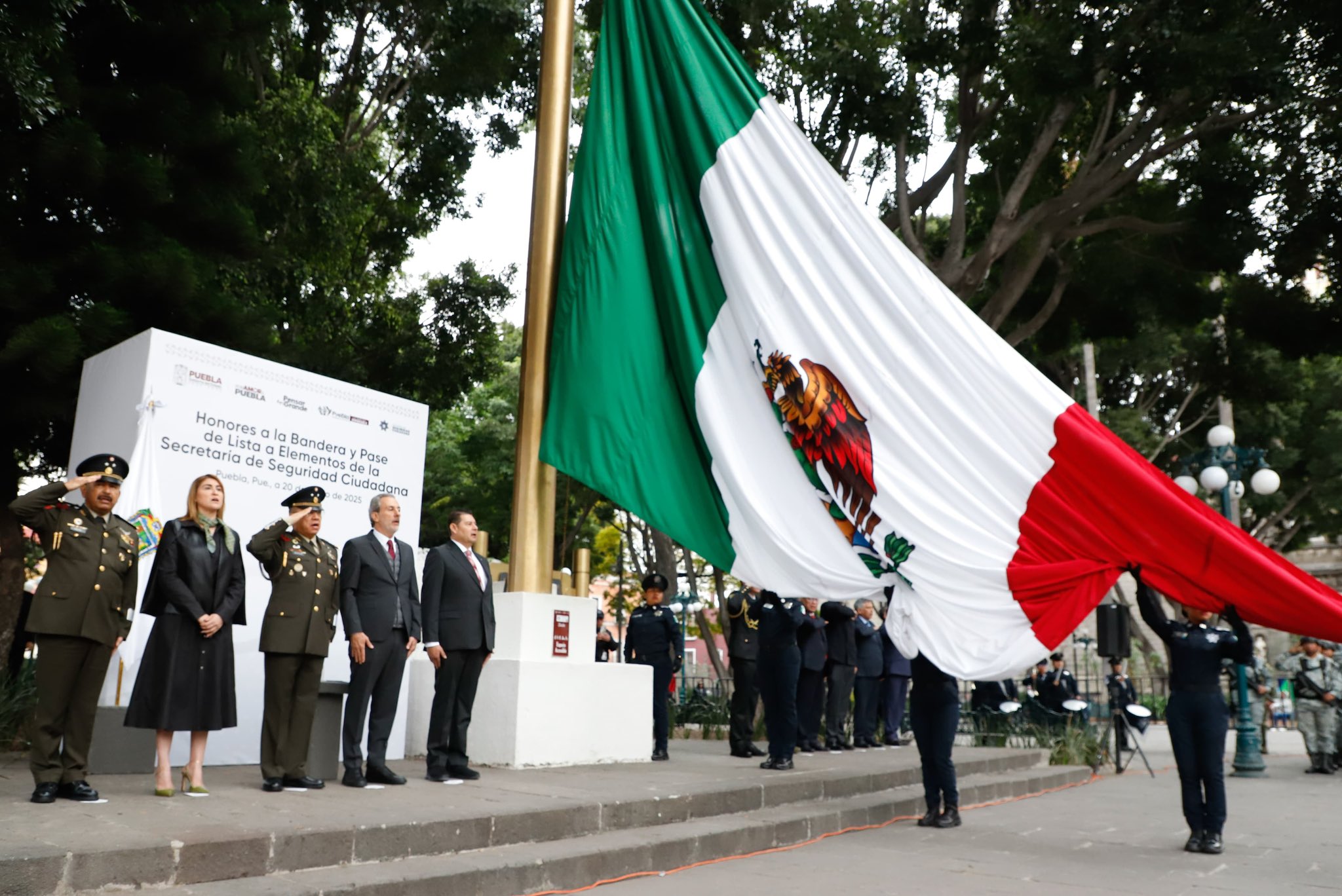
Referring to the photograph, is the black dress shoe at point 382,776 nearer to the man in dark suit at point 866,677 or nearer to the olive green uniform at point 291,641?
the olive green uniform at point 291,641

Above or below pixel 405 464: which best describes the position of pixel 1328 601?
below

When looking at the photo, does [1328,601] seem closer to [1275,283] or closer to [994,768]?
[994,768]

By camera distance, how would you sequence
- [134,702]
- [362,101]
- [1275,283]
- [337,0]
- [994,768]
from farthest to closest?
[362,101] < [337,0] < [1275,283] < [994,768] < [134,702]

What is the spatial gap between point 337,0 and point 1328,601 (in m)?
14.9

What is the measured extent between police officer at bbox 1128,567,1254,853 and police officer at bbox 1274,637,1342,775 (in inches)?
341

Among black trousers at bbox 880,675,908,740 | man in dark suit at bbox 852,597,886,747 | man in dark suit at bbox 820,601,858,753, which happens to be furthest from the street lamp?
man in dark suit at bbox 820,601,858,753

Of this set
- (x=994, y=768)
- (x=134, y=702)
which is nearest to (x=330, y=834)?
(x=134, y=702)

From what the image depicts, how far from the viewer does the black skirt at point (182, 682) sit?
6.16m

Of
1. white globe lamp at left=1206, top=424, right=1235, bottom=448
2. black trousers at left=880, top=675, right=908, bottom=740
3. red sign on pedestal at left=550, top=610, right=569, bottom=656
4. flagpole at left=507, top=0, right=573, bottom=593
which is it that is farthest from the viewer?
white globe lamp at left=1206, top=424, right=1235, bottom=448

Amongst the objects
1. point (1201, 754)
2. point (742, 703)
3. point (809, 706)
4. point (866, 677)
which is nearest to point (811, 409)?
point (1201, 754)

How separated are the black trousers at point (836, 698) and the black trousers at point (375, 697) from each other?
6.25 metres

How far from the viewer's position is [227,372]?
8.05 metres

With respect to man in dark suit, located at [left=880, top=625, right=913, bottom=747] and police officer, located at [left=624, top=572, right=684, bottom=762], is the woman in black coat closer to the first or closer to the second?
police officer, located at [left=624, top=572, right=684, bottom=762]

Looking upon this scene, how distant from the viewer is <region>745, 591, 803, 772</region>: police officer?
941 centimetres
